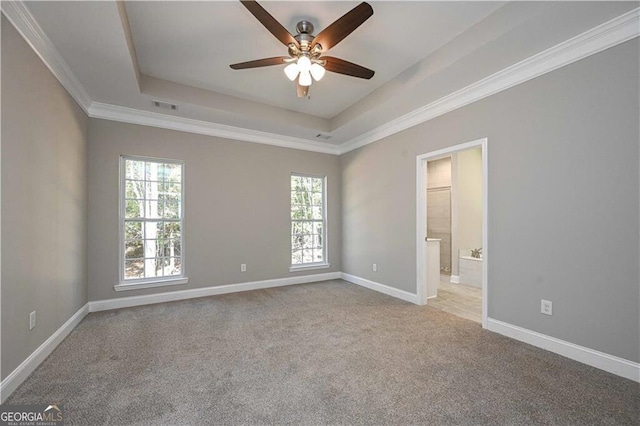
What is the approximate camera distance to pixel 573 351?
7.82 feet

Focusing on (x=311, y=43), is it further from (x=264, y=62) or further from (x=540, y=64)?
(x=540, y=64)

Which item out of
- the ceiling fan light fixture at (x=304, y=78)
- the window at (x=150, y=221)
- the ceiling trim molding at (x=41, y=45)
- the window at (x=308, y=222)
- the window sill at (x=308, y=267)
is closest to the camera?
the ceiling trim molding at (x=41, y=45)

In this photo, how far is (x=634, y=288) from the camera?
82.3 inches

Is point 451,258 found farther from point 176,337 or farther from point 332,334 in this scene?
point 176,337

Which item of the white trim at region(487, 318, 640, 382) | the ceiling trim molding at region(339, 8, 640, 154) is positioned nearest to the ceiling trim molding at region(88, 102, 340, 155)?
the ceiling trim molding at region(339, 8, 640, 154)

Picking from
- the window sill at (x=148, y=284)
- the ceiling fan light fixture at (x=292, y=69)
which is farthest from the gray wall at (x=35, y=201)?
the ceiling fan light fixture at (x=292, y=69)

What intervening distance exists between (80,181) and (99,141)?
672mm

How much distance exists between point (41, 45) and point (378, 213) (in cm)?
430

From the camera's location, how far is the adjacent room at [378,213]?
195 cm

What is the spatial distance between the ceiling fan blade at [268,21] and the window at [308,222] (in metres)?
3.16

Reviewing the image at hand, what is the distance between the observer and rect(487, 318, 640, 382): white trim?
6.86 feet

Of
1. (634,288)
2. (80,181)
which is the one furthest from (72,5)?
(634,288)

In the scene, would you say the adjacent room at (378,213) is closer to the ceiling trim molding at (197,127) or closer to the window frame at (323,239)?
the ceiling trim molding at (197,127)

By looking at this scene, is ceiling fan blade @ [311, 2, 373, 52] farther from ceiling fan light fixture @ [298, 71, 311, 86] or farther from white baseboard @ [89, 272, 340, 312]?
white baseboard @ [89, 272, 340, 312]
